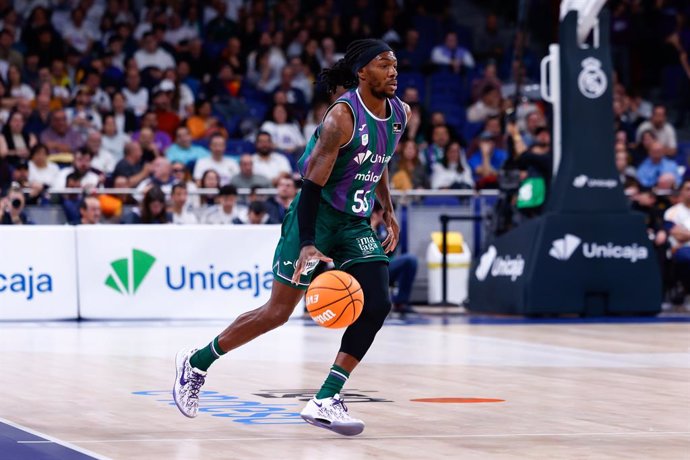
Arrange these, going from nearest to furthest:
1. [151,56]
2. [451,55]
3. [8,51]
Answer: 1. [8,51]
2. [151,56]
3. [451,55]

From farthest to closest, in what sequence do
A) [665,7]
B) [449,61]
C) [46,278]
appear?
1. [665,7]
2. [449,61]
3. [46,278]

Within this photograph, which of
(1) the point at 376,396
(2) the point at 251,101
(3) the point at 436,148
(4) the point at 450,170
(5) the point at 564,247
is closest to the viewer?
(1) the point at 376,396

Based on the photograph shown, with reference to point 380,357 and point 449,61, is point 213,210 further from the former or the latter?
point 449,61

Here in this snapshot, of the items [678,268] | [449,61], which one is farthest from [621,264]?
[449,61]

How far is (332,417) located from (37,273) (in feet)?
32.7

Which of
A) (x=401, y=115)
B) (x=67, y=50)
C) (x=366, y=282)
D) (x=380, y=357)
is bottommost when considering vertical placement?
(x=380, y=357)

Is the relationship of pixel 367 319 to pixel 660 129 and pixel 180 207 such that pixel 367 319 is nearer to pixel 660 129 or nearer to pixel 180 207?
pixel 180 207

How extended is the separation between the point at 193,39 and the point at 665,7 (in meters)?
9.34

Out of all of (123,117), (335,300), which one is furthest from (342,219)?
(123,117)

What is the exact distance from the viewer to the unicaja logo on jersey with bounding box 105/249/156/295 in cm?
1670

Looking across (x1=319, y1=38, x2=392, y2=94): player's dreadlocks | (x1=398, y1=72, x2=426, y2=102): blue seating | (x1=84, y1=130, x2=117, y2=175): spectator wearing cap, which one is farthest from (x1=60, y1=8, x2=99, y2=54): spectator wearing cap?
(x1=319, y1=38, x2=392, y2=94): player's dreadlocks

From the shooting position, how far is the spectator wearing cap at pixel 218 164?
63.5ft

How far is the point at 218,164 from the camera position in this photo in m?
19.6

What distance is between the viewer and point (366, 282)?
7484 millimetres
